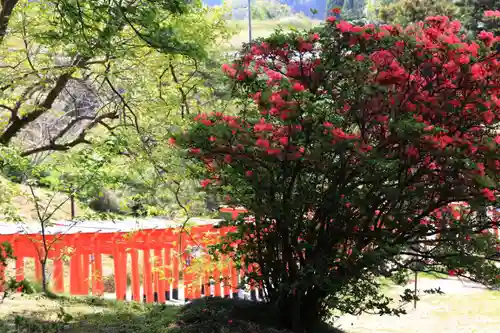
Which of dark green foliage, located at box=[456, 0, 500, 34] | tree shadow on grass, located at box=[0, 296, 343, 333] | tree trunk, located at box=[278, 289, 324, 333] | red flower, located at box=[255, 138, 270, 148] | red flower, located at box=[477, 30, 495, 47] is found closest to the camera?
red flower, located at box=[255, 138, 270, 148]

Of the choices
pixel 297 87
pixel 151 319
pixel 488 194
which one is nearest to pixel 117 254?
pixel 151 319

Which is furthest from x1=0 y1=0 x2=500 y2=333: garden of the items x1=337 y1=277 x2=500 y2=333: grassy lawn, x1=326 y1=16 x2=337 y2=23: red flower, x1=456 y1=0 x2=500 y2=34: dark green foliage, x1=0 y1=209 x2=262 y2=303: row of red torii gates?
x1=456 y1=0 x2=500 y2=34: dark green foliage

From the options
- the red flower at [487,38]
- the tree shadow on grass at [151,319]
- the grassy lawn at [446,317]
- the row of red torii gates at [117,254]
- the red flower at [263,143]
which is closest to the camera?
the red flower at [263,143]

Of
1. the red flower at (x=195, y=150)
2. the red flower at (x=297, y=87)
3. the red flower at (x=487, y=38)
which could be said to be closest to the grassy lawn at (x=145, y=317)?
the red flower at (x=195, y=150)

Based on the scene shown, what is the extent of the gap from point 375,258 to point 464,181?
106cm

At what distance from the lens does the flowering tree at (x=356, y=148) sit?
191 inches

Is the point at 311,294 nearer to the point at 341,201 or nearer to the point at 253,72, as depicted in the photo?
the point at 341,201

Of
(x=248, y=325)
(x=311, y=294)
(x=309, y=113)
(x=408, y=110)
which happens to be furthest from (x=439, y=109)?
(x=248, y=325)

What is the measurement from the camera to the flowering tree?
15.9 feet

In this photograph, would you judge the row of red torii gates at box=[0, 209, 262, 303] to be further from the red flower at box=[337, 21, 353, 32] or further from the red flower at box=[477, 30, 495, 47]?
the red flower at box=[477, 30, 495, 47]

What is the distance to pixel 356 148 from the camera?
4.68 meters

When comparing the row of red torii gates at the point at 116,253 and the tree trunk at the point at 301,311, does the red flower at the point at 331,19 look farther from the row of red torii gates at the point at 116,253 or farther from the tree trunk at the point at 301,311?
the row of red torii gates at the point at 116,253

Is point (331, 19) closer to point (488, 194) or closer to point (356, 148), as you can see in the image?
point (356, 148)

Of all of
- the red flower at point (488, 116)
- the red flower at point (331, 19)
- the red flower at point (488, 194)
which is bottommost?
the red flower at point (488, 194)
